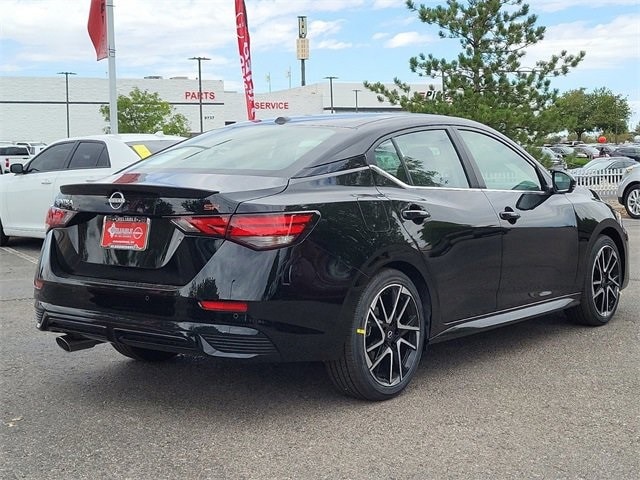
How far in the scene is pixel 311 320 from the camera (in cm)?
383

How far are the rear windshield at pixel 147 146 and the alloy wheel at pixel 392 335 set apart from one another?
6095 mm

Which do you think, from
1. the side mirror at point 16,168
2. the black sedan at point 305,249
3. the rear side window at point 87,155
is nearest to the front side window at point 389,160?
the black sedan at point 305,249

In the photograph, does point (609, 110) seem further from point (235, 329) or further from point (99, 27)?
point (235, 329)

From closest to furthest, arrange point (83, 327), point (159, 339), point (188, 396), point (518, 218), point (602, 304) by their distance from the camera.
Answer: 1. point (159, 339)
2. point (83, 327)
3. point (188, 396)
4. point (518, 218)
5. point (602, 304)

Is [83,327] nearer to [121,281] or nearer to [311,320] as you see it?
[121,281]

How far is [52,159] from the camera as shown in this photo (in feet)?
35.1

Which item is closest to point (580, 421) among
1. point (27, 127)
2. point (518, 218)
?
point (518, 218)

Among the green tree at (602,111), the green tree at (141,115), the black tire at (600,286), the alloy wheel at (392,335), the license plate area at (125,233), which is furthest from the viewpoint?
the green tree at (602,111)

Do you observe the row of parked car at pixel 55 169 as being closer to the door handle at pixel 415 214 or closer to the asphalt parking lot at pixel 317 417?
the asphalt parking lot at pixel 317 417

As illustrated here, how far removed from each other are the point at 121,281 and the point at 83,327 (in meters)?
0.34

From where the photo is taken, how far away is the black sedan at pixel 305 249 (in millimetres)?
3734

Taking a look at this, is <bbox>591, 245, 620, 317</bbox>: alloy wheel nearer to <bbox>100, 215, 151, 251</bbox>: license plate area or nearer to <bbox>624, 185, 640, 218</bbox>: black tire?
<bbox>100, 215, 151, 251</bbox>: license plate area

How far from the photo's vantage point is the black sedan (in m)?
3.73

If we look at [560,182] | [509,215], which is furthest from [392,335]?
[560,182]
